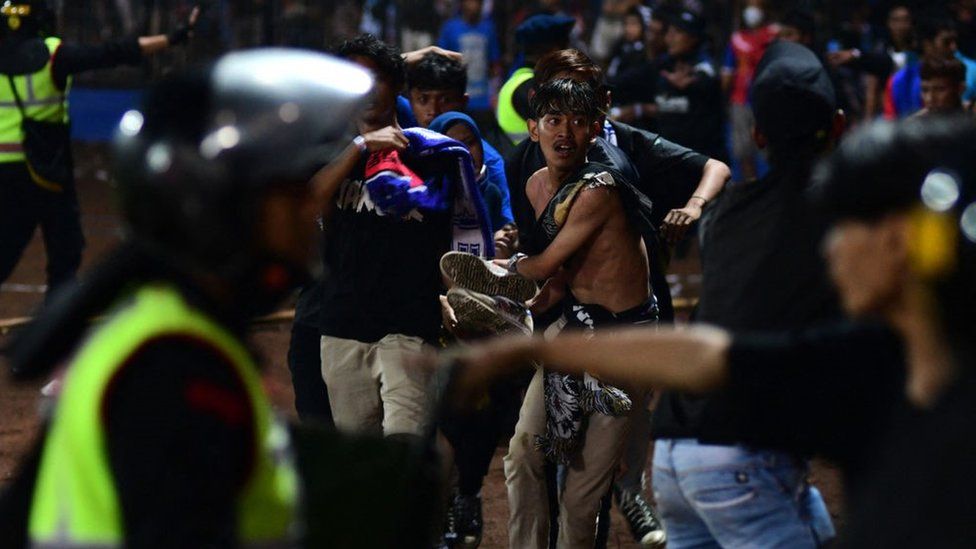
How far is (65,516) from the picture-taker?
7.60 feet

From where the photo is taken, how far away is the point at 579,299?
562 cm

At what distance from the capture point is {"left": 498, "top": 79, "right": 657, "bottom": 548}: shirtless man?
5500mm

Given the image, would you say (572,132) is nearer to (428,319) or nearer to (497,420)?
(428,319)

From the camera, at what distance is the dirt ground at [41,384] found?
6797 millimetres

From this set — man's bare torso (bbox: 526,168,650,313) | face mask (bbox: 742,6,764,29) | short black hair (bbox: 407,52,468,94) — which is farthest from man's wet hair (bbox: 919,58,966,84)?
face mask (bbox: 742,6,764,29)

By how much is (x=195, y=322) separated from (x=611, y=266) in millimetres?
3244

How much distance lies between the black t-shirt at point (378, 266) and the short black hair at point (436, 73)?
1441 millimetres

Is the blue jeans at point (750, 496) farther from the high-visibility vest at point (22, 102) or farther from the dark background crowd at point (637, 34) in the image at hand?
the high-visibility vest at point (22, 102)

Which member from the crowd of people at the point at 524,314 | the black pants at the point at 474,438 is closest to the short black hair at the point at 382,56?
the crowd of people at the point at 524,314

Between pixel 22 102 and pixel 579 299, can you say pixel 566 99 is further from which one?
pixel 22 102

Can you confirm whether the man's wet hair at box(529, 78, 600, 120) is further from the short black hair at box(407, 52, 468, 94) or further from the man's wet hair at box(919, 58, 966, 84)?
the man's wet hair at box(919, 58, 966, 84)

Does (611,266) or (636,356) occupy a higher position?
(636,356)

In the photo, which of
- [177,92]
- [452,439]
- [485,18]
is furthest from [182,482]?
[485,18]

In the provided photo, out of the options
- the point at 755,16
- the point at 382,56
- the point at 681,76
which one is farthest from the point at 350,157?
the point at 755,16
